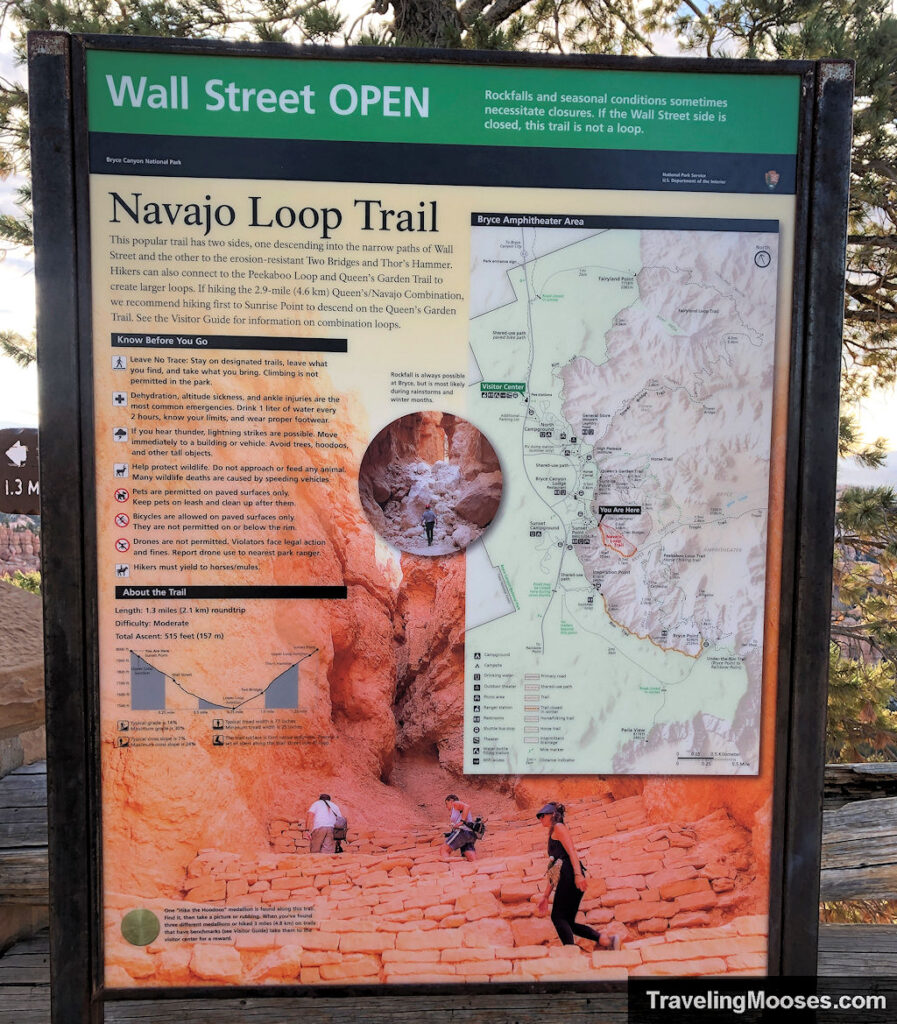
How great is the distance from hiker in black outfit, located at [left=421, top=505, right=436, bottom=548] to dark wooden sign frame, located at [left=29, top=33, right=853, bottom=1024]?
83 centimetres

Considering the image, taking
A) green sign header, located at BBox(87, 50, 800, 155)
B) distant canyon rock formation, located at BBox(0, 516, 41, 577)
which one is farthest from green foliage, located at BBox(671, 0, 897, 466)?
distant canyon rock formation, located at BBox(0, 516, 41, 577)

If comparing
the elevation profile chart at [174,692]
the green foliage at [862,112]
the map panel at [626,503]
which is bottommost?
the elevation profile chart at [174,692]

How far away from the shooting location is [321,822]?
5.67 feet

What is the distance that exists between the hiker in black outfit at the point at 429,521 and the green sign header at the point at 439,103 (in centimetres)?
92

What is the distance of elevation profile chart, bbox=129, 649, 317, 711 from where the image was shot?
172 centimetres

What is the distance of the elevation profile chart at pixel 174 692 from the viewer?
1716 mm

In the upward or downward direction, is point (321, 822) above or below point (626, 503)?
below

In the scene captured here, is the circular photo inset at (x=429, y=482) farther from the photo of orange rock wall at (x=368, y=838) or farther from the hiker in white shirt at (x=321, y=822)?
the hiker in white shirt at (x=321, y=822)

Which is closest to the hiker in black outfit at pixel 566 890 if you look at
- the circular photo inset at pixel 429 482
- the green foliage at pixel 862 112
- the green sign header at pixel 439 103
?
the circular photo inset at pixel 429 482

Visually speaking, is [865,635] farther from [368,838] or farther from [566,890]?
[368,838]

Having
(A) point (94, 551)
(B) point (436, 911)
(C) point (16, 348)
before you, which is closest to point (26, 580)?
(C) point (16, 348)

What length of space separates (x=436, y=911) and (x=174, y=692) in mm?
873

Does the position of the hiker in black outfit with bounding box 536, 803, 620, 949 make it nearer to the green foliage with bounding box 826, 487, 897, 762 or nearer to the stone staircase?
the stone staircase

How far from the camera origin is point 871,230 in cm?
589
